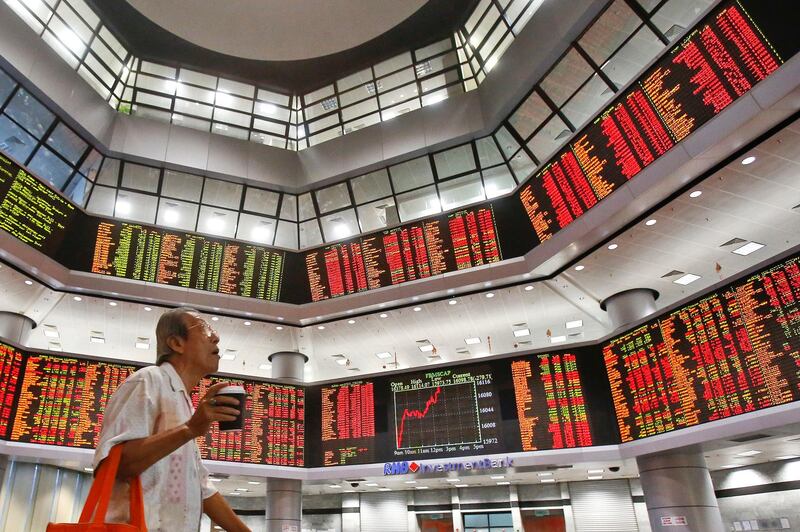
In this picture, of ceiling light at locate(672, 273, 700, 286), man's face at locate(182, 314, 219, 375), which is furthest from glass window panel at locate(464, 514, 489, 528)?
man's face at locate(182, 314, 219, 375)

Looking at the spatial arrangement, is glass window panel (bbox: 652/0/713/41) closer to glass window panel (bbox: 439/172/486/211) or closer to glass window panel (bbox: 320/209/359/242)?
glass window panel (bbox: 439/172/486/211)

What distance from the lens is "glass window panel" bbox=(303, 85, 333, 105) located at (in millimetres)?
13883

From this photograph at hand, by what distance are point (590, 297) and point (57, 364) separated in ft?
34.0

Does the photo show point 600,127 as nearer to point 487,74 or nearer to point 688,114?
point 688,114

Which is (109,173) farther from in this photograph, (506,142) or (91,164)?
(506,142)

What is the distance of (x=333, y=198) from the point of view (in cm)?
1271

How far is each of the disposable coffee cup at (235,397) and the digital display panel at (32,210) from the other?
9242mm

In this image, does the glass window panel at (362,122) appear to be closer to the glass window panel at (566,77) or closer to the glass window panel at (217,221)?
the glass window panel at (217,221)

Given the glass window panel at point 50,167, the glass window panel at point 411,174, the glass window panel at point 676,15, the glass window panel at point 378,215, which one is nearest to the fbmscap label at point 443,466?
the glass window panel at point 378,215

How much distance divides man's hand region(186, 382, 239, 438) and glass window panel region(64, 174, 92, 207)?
36.5 ft

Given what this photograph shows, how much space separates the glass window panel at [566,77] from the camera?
9.70 m

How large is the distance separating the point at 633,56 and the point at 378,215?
19.4 ft

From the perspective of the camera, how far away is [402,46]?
526 inches

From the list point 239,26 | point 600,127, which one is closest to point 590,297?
point 600,127
